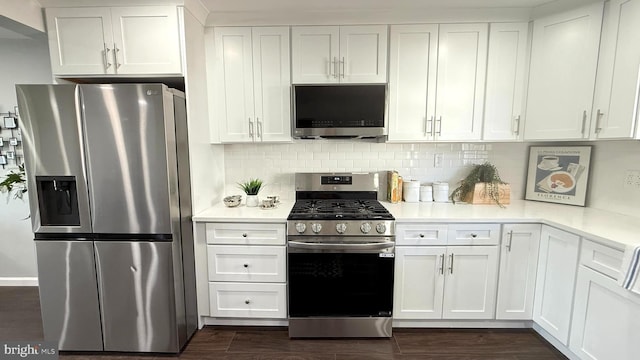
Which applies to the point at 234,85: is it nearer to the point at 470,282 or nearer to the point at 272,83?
the point at 272,83

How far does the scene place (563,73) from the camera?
208 centimetres

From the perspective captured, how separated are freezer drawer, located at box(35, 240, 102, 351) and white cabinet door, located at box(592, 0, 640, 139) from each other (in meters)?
3.63

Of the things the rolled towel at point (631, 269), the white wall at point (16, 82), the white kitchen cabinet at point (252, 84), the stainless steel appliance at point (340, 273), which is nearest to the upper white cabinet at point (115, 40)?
the white kitchen cabinet at point (252, 84)

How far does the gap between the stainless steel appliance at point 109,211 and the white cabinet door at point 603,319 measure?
2678mm

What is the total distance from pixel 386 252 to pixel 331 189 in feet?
2.78

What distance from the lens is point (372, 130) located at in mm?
2256

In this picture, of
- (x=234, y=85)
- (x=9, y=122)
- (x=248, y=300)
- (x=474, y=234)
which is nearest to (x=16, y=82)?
(x=9, y=122)

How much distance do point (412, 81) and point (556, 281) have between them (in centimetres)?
182

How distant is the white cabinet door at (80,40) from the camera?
6.36 ft

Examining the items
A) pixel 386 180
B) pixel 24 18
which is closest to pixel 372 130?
pixel 386 180

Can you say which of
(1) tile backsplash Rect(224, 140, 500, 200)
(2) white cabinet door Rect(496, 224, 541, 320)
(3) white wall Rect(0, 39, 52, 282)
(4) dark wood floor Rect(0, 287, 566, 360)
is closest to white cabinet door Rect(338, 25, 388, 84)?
(1) tile backsplash Rect(224, 140, 500, 200)

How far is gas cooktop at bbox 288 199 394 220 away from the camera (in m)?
2.04

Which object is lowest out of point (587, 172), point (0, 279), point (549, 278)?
point (0, 279)

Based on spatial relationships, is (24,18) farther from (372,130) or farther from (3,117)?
(372,130)
